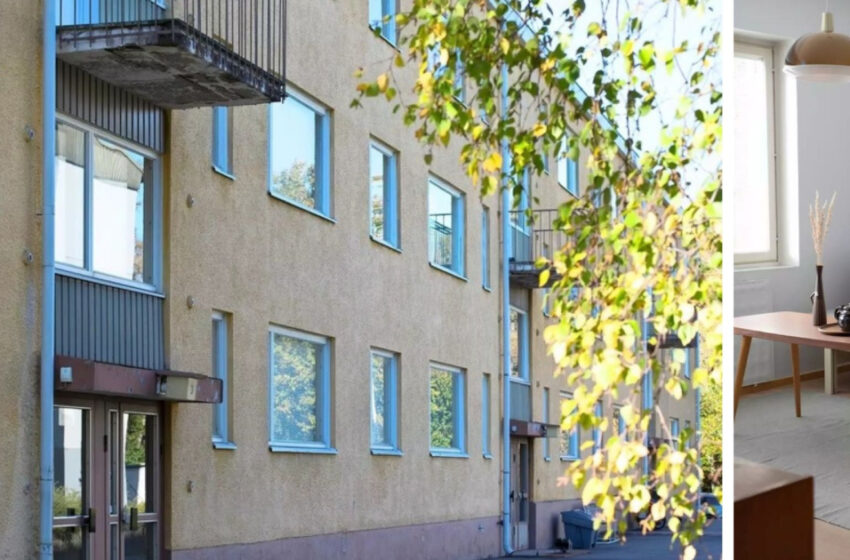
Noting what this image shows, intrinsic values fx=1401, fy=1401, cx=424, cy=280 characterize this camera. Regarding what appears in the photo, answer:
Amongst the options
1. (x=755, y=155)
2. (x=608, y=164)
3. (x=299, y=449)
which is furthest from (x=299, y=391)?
(x=755, y=155)

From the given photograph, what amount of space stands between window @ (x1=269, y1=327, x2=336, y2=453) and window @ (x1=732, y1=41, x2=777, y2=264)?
176cm

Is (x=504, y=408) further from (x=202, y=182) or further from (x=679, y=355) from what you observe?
(x=202, y=182)

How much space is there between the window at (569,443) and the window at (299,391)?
27.3 inches

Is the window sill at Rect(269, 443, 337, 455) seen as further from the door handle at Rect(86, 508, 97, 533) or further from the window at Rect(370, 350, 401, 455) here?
the door handle at Rect(86, 508, 97, 533)

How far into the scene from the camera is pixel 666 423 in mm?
3959

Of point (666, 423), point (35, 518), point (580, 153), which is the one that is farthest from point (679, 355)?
point (35, 518)

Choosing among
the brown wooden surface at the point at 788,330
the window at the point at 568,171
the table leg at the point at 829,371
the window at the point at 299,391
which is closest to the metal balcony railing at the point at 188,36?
the window at the point at 299,391

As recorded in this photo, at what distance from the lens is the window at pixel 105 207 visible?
136 inches

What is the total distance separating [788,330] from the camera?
4461 mm

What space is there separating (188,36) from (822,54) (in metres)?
1.97

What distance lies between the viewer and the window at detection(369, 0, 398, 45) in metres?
4.16

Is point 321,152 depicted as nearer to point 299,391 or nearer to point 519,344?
point 299,391

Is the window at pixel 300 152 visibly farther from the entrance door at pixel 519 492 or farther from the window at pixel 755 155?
the window at pixel 755 155

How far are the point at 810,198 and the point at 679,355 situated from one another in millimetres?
1524
